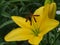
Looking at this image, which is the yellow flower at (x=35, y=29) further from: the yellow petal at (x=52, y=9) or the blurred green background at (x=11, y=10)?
the blurred green background at (x=11, y=10)

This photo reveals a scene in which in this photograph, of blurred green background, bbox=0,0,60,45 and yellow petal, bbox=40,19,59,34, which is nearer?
yellow petal, bbox=40,19,59,34

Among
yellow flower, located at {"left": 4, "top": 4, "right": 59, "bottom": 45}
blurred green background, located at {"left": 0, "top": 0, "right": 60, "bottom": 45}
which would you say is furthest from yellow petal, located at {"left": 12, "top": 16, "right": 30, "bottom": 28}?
blurred green background, located at {"left": 0, "top": 0, "right": 60, "bottom": 45}

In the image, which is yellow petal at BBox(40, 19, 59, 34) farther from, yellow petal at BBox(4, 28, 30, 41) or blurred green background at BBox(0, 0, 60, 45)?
blurred green background at BBox(0, 0, 60, 45)

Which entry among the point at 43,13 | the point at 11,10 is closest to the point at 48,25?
the point at 43,13

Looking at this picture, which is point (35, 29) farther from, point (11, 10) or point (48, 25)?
point (11, 10)

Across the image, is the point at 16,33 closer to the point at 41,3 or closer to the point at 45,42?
the point at 45,42

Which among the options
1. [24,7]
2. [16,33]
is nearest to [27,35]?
[16,33]

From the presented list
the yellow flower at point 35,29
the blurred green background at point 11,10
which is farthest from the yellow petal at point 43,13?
the blurred green background at point 11,10
